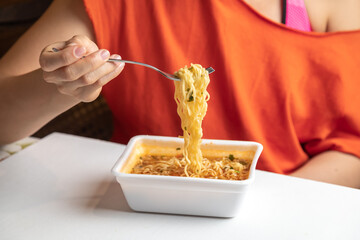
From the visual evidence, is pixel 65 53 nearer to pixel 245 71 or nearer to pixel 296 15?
pixel 245 71

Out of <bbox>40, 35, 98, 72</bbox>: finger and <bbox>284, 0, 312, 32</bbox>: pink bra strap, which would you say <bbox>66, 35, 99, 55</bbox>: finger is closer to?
<bbox>40, 35, 98, 72</bbox>: finger

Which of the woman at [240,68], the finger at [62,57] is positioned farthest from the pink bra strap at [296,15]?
the finger at [62,57]

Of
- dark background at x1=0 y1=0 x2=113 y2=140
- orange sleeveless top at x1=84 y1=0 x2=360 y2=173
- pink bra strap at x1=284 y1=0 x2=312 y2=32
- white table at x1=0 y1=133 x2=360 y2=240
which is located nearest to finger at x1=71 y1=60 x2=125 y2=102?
white table at x1=0 y1=133 x2=360 y2=240

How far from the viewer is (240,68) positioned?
4.74 ft

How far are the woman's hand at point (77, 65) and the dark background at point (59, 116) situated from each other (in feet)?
5.21

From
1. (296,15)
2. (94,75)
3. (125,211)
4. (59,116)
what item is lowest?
(59,116)

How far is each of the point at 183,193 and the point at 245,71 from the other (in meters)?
0.63

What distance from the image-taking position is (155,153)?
3.75 ft

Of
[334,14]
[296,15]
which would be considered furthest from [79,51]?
[334,14]

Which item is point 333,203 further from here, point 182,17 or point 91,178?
point 182,17

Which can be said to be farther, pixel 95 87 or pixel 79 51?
pixel 95 87

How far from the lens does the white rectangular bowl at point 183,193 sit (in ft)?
3.03

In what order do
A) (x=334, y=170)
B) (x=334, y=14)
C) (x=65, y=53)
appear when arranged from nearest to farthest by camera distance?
(x=65, y=53), (x=334, y=170), (x=334, y=14)

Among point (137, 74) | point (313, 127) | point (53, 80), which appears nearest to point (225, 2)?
point (137, 74)
